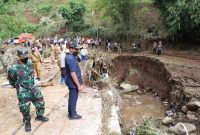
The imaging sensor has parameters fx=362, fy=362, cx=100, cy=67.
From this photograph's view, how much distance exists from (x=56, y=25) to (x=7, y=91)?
34865 millimetres

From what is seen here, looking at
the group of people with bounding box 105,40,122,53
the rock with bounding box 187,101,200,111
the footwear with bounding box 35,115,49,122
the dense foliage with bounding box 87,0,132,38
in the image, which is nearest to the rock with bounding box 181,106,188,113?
the rock with bounding box 187,101,200,111

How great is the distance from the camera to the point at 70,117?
9297 millimetres

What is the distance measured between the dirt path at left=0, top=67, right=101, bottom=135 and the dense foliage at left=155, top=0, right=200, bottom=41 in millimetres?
17303

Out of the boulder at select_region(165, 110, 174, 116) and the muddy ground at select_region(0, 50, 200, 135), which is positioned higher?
the muddy ground at select_region(0, 50, 200, 135)

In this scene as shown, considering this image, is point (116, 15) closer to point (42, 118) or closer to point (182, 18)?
point (182, 18)

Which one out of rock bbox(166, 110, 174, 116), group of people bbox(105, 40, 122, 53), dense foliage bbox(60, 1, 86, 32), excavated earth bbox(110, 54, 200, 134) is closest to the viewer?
excavated earth bbox(110, 54, 200, 134)

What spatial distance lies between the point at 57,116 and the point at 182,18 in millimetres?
22704

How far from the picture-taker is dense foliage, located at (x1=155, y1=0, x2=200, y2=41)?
28028mm

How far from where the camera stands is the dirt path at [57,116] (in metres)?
8.66

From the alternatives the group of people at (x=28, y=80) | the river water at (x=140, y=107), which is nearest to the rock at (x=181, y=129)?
the river water at (x=140, y=107)

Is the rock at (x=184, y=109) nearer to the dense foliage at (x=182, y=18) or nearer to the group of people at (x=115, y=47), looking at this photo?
the dense foliage at (x=182, y=18)

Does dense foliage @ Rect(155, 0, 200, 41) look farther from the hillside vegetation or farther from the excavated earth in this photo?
the excavated earth

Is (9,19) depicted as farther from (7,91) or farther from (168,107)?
(168,107)

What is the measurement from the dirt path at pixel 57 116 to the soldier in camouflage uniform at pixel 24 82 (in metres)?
0.58
